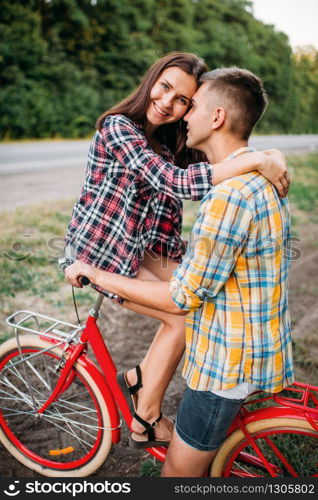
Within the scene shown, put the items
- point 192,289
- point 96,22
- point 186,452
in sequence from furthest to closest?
point 96,22 → point 186,452 → point 192,289

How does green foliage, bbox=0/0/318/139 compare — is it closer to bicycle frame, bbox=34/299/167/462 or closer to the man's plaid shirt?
the man's plaid shirt

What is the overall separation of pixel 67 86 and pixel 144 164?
17.7 m

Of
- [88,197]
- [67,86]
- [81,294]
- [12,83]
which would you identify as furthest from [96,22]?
[88,197]

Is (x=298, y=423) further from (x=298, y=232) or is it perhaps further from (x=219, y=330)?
(x=298, y=232)

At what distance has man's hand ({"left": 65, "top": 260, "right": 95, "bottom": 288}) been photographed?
1.97m

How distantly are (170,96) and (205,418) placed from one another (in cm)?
165

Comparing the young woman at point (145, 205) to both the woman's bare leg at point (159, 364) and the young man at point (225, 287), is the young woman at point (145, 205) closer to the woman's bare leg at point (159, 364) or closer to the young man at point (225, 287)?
the woman's bare leg at point (159, 364)

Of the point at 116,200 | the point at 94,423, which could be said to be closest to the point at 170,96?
the point at 116,200

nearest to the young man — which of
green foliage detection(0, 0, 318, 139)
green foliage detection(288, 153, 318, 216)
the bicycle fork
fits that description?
the bicycle fork

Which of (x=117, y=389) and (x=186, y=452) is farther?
(x=117, y=389)

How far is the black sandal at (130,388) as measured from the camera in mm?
2334

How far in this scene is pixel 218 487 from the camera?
200 cm

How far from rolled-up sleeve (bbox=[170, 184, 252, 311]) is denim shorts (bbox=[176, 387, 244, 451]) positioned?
445mm

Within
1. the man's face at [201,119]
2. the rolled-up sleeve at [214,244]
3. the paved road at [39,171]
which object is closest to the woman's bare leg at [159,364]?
the rolled-up sleeve at [214,244]
